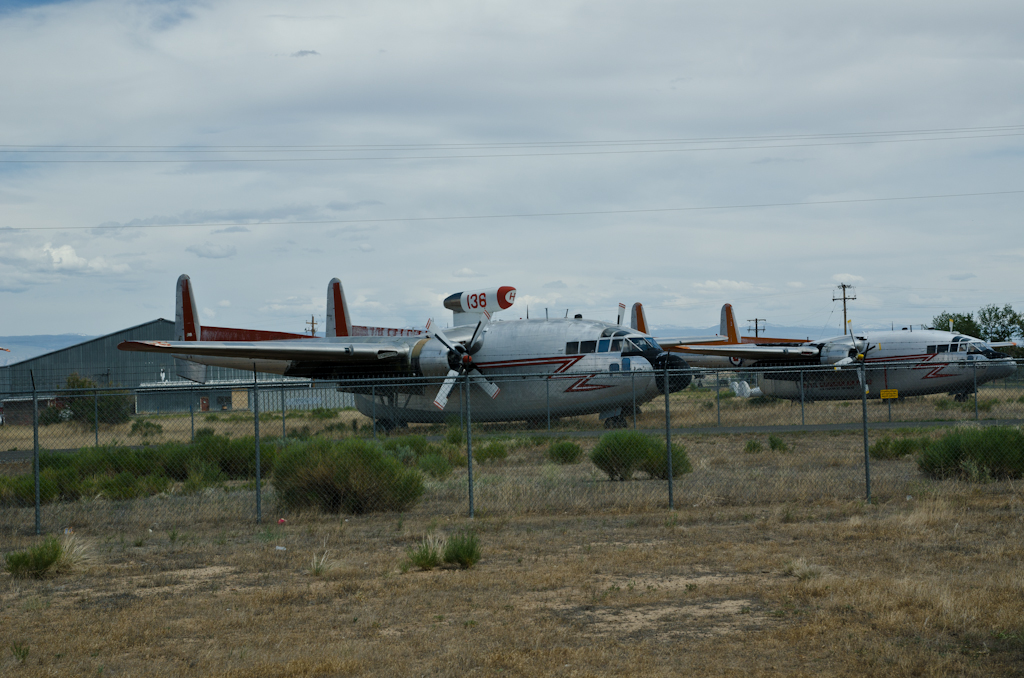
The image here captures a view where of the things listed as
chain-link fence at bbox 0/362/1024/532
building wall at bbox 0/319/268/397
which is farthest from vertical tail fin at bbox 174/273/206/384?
building wall at bbox 0/319/268/397

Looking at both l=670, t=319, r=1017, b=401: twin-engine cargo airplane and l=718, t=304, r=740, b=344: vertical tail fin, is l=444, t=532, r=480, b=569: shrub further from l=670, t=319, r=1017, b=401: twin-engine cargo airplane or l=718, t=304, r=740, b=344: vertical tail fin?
l=718, t=304, r=740, b=344: vertical tail fin

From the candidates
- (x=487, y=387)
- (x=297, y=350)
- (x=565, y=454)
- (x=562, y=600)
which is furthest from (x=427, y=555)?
(x=297, y=350)

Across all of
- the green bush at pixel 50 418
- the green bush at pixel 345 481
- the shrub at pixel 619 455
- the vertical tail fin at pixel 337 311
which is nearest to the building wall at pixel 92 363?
the green bush at pixel 50 418

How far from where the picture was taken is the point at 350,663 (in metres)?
6.50

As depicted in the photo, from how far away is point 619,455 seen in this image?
1731cm

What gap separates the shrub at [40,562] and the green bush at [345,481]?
4.35 meters

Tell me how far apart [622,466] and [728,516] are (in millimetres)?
4642

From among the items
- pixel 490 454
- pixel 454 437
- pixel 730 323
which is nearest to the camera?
pixel 490 454

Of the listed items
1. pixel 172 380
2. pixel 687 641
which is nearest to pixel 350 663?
pixel 687 641

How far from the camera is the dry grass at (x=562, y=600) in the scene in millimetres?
6551

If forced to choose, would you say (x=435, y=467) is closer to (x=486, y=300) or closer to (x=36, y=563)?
(x=36, y=563)

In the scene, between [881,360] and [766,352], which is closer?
[881,360]

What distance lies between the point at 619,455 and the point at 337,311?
78.2 feet

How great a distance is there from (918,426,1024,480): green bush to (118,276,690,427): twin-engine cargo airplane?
988 centimetres
